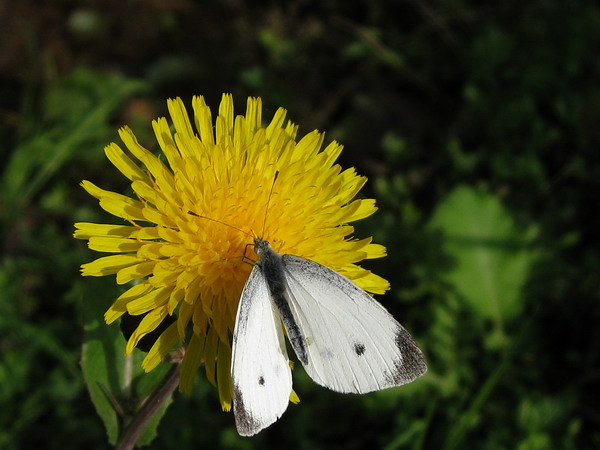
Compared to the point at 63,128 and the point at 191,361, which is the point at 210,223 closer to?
the point at 191,361

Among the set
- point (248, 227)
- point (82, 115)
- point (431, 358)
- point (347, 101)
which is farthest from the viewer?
point (347, 101)

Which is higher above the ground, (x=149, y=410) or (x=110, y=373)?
(x=110, y=373)

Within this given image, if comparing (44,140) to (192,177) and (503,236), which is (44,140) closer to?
(192,177)

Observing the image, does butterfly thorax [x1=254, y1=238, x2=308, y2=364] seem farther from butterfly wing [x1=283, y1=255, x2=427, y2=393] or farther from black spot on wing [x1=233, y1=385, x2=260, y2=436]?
black spot on wing [x1=233, y1=385, x2=260, y2=436]

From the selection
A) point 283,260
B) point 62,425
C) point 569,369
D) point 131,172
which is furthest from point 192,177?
point 569,369

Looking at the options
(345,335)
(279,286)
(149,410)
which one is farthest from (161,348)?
(345,335)

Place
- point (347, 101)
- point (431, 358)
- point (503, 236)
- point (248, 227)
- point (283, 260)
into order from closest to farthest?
1. point (283, 260)
2. point (248, 227)
3. point (431, 358)
4. point (503, 236)
5. point (347, 101)
